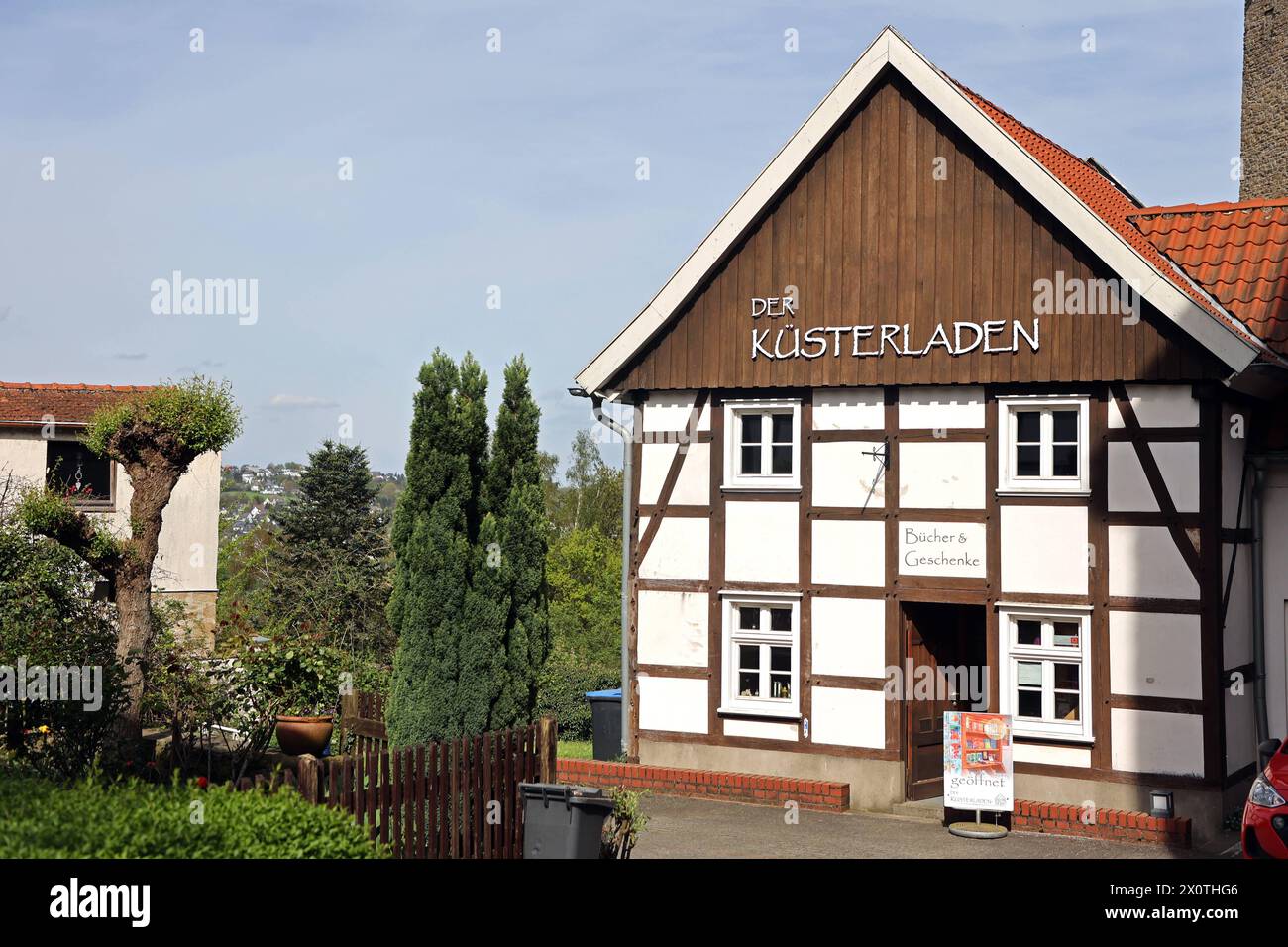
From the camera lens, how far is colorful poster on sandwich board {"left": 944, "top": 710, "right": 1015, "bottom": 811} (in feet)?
49.6

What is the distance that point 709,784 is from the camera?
17297 millimetres

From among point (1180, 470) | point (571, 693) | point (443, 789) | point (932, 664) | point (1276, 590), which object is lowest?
point (571, 693)

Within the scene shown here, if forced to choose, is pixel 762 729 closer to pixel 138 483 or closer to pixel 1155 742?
pixel 1155 742

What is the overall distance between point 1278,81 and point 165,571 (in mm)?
29320

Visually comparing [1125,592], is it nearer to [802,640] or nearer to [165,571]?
[802,640]

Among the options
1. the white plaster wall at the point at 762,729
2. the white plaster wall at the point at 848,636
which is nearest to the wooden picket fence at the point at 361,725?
the white plaster wall at the point at 762,729

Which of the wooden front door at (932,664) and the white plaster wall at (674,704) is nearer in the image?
the wooden front door at (932,664)

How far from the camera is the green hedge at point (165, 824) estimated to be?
698 centimetres

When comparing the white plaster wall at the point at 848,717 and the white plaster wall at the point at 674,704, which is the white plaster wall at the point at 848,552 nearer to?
the white plaster wall at the point at 848,717

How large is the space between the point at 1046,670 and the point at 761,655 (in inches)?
141

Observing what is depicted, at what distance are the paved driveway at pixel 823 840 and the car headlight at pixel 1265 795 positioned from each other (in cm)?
302

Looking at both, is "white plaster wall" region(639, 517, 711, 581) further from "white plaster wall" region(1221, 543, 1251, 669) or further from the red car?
the red car

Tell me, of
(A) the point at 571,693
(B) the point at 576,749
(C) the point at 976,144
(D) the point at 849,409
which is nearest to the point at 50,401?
(A) the point at 571,693

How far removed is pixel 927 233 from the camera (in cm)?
1667
